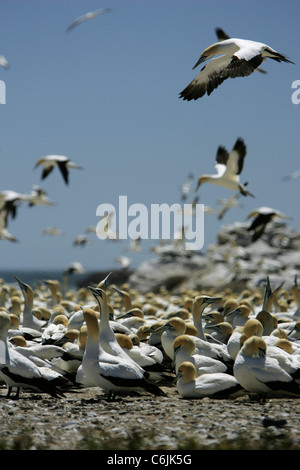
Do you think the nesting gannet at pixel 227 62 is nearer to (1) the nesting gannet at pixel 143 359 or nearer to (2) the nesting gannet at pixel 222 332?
(2) the nesting gannet at pixel 222 332

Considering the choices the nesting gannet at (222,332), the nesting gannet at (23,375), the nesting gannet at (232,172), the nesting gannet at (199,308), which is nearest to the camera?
the nesting gannet at (23,375)

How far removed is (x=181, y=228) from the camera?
35094 mm

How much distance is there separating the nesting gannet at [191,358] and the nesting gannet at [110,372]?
0.48 metres

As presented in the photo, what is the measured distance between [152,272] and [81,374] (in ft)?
69.8

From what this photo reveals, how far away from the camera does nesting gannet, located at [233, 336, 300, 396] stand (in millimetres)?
6895

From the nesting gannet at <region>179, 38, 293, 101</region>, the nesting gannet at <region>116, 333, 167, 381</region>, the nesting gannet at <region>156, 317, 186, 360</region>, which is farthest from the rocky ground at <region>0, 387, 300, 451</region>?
the nesting gannet at <region>179, 38, 293, 101</region>

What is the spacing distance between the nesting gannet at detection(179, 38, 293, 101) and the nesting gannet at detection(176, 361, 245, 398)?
3.79 meters

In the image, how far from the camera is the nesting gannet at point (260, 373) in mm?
6895

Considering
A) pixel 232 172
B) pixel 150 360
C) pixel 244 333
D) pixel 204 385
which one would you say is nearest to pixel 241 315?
pixel 244 333

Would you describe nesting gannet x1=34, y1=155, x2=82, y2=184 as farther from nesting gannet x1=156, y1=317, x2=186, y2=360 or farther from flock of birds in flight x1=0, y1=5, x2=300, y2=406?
nesting gannet x1=156, y1=317, x2=186, y2=360

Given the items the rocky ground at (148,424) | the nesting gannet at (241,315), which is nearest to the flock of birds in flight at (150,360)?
the rocky ground at (148,424)
